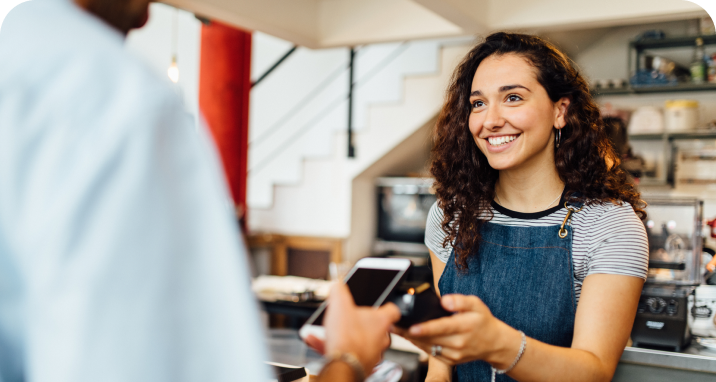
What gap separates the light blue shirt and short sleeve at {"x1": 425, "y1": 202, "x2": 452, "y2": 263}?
1221 millimetres

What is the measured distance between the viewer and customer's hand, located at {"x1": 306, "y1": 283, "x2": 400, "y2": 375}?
0.62m

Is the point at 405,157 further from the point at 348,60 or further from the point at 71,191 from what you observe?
the point at 71,191

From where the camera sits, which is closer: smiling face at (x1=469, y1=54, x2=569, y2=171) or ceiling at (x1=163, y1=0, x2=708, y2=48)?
smiling face at (x1=469, y1=54, x2=569, y2=171)

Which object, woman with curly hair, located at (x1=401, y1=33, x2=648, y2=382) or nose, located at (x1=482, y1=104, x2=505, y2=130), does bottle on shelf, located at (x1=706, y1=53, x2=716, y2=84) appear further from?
nose, located at (x1=482, y1=104, x2=505, y2=130)

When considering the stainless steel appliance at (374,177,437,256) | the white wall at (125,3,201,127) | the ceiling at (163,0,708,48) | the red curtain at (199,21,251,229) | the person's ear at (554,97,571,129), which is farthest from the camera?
the white wall at (125,3,201,127)

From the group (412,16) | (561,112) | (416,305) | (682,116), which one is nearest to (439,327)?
(416,305)

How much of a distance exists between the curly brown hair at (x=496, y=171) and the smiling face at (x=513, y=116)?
29mm

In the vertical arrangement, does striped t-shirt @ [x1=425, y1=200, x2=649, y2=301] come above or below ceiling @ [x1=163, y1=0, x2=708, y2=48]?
below

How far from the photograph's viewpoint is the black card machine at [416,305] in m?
0.90

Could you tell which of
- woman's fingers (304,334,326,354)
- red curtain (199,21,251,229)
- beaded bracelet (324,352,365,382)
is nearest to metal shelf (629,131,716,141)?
red curtain (199,21,251,229)

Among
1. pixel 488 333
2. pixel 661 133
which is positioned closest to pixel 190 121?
pixel 488 333

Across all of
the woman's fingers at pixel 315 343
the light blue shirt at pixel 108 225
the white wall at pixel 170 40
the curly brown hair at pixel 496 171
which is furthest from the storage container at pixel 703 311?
the white wall at pixel 170 40

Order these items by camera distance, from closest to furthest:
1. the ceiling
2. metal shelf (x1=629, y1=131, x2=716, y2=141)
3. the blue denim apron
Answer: the blue denim apron
the ceiling
metal shelf (x1=629, y1=131, x2=716, y2=141)

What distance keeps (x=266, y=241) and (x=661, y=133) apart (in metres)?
3.57
